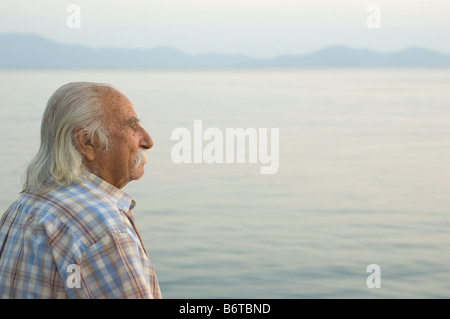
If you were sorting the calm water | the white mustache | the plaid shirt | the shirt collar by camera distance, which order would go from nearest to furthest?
the plaid shirt, the shirt collar, the white mustache, the calm water

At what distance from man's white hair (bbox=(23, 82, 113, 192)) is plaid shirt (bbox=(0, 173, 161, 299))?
54 millimetres

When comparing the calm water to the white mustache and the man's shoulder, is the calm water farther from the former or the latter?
the man's shoulder

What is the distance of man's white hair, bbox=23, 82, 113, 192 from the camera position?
6.41 ft

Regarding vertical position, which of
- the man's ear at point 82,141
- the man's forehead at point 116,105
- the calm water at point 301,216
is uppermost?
the man's forehead at point 116,105

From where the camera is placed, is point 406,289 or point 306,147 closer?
point 406,289

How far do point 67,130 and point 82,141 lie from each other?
1.7 inches

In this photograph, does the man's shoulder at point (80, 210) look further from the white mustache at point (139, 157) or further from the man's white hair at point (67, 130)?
the white mustache at point (139, 157)

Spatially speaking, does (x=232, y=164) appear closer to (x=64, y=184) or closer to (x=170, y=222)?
(x=170, y=222)

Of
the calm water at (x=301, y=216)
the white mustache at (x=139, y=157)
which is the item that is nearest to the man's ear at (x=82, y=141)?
the white mustache at (x=139, y=157)

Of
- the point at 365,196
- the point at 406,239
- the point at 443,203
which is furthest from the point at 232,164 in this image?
the point at 406,239

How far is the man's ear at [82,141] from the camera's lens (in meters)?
1.97

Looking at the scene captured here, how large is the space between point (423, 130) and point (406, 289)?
468 inches

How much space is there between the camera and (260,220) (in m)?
8.18

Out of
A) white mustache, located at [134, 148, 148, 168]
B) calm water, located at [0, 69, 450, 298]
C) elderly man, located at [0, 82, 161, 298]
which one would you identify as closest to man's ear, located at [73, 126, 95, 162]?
elderly man, located at [0, 82, 161, 298]
